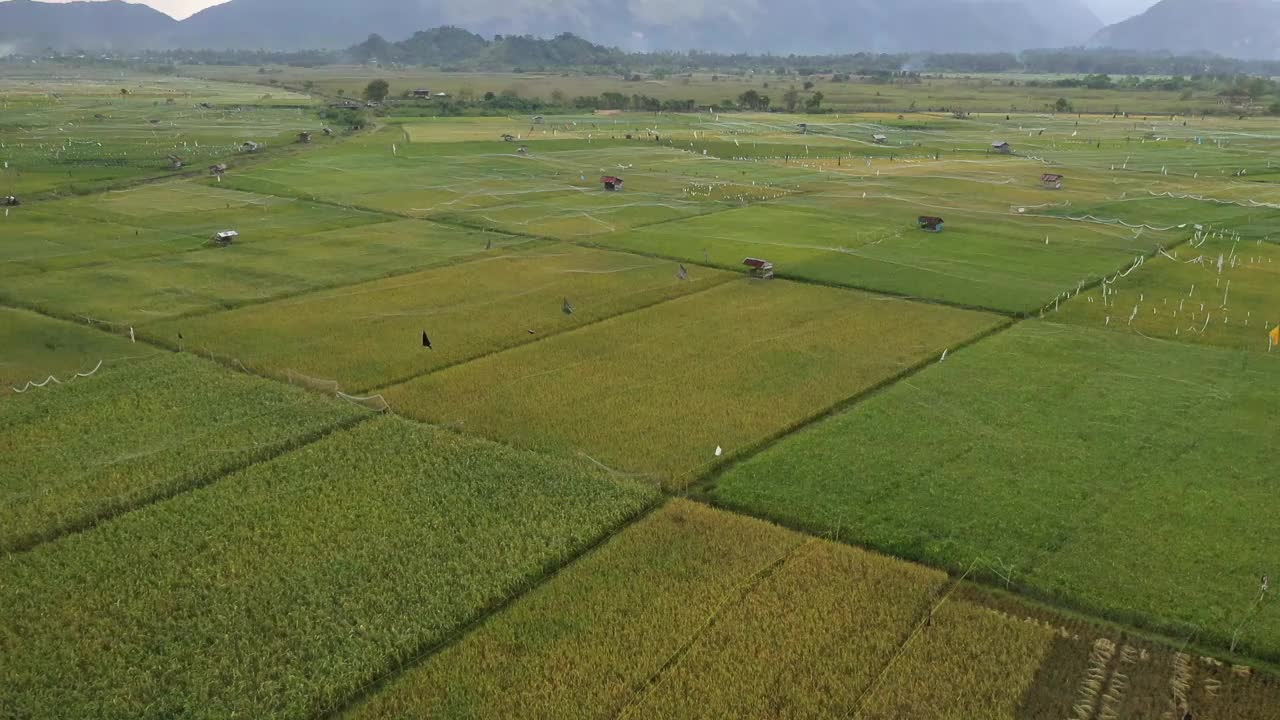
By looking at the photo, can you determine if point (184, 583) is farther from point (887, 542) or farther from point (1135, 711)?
point (1135, 711)

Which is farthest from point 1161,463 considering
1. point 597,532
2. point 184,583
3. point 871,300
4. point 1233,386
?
point 184,583

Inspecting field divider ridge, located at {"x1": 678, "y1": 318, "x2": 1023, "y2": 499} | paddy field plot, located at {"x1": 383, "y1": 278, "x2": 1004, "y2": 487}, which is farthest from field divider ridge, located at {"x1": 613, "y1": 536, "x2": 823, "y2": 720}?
paddy field plot, located at {"x1": 383, "y1": 278, "x2": 1004, "y2": 487}

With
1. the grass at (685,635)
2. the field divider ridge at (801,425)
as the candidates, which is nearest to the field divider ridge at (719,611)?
the grass at (685,635)

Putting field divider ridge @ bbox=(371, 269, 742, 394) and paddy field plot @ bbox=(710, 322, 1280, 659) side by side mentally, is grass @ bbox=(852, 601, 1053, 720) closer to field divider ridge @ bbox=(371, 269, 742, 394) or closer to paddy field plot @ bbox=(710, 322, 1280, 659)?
paddy field plot @ bbox=(710, 322, 1280, 659)

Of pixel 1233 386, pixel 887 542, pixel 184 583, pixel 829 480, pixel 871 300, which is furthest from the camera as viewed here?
pixel 871 300

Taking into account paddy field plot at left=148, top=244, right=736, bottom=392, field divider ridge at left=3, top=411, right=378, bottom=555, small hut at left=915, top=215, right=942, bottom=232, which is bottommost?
field divider ridge at left=3, top=411, right=378, bottom=555

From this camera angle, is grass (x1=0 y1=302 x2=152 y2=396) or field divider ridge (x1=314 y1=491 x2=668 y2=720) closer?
field divider ridge (x1=314 y1=491 x2=668 y2=720)

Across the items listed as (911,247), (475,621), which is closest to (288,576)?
(475,621)
